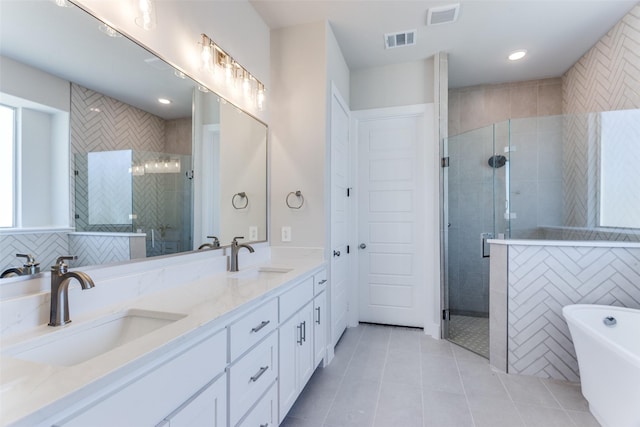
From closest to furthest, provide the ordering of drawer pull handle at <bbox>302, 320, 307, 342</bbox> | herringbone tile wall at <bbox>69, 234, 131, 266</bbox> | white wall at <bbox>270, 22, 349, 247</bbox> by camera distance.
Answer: herringbone tile wall at <bbox>69, 234, 131, 266</bbox>, drawer pull handle at <bbox>302, 320, 307, 342</bbox>, white wall at <bbox>270, 22, 349, 247</bbox>

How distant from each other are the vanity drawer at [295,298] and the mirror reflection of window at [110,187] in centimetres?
85

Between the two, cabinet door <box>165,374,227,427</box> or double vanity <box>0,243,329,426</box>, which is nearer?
double vanity <box>0,243,329,426</box>

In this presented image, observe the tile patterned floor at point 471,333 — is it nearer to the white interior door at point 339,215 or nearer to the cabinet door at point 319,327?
the white interior door at point 339,215

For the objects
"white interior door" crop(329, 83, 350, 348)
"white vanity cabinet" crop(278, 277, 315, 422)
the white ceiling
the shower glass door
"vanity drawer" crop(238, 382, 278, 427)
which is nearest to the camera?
"vanity drawer" crop(238, 382, 278, 427)

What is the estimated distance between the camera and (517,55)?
3027 mm

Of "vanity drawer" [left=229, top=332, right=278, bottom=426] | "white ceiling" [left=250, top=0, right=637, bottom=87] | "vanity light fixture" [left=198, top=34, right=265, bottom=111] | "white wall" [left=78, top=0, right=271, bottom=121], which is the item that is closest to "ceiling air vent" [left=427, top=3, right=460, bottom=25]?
"white ceiling" [left=250, top=0, right=637, bottom=87]

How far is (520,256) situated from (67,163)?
281 cm

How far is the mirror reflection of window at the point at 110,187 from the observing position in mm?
1208

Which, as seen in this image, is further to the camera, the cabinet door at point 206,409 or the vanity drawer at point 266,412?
the vanity drawer at point 266,412

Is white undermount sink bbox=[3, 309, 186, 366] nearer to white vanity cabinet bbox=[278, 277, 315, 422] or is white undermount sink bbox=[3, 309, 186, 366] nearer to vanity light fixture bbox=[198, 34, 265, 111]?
white vanity cabinet bbox=[278, 277, 315, 422]

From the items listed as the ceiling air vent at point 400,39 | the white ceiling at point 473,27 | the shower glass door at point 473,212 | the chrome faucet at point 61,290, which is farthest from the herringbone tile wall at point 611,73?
the chrome faucet at point 61,290

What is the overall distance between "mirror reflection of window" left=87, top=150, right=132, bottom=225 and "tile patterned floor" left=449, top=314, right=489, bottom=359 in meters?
2.90

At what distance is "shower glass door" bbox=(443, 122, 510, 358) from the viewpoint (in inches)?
110

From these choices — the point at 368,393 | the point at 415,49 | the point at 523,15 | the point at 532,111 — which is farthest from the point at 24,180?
the point at 532,111
